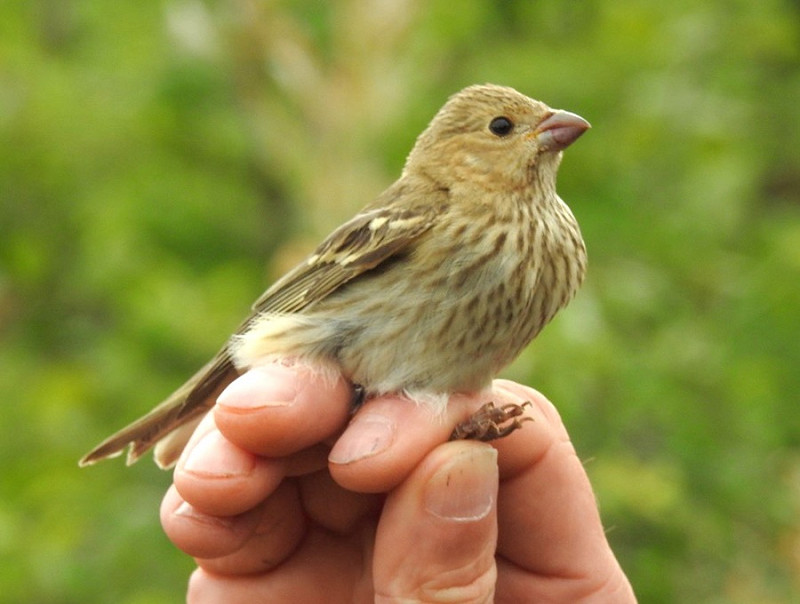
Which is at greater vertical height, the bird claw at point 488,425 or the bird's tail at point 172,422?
the bird claw at point 488,425

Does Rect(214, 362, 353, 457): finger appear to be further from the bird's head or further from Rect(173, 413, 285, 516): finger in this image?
the bird's head

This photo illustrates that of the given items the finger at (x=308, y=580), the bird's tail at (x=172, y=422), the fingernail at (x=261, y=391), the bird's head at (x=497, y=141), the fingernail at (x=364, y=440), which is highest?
the bird's head at (x=497, y=141)

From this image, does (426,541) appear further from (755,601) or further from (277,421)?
(755,601)

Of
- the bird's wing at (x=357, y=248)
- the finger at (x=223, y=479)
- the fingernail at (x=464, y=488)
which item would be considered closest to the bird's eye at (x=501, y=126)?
the bird's wing at (x=357, y=248)

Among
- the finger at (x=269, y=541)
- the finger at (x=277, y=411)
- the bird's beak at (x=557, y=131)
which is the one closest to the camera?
the finger at (x=277, y=411)

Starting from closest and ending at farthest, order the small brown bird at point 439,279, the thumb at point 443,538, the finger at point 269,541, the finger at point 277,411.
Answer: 1. the thumb at point 443,538
2. the finger at point 277,411
3. the small brown bird at point 439,279
4. the finger at point 269,541

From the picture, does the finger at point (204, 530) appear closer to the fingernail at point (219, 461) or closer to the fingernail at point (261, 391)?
the fingernail at point (219, 461)


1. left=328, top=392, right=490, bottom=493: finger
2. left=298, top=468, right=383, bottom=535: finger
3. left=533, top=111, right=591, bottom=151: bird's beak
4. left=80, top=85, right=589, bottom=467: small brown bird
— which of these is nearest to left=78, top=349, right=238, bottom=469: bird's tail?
left=80, top=85, right=589, bottom=467: small brown bird

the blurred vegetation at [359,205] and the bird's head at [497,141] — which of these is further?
the blurred vegetation at [359,205]
